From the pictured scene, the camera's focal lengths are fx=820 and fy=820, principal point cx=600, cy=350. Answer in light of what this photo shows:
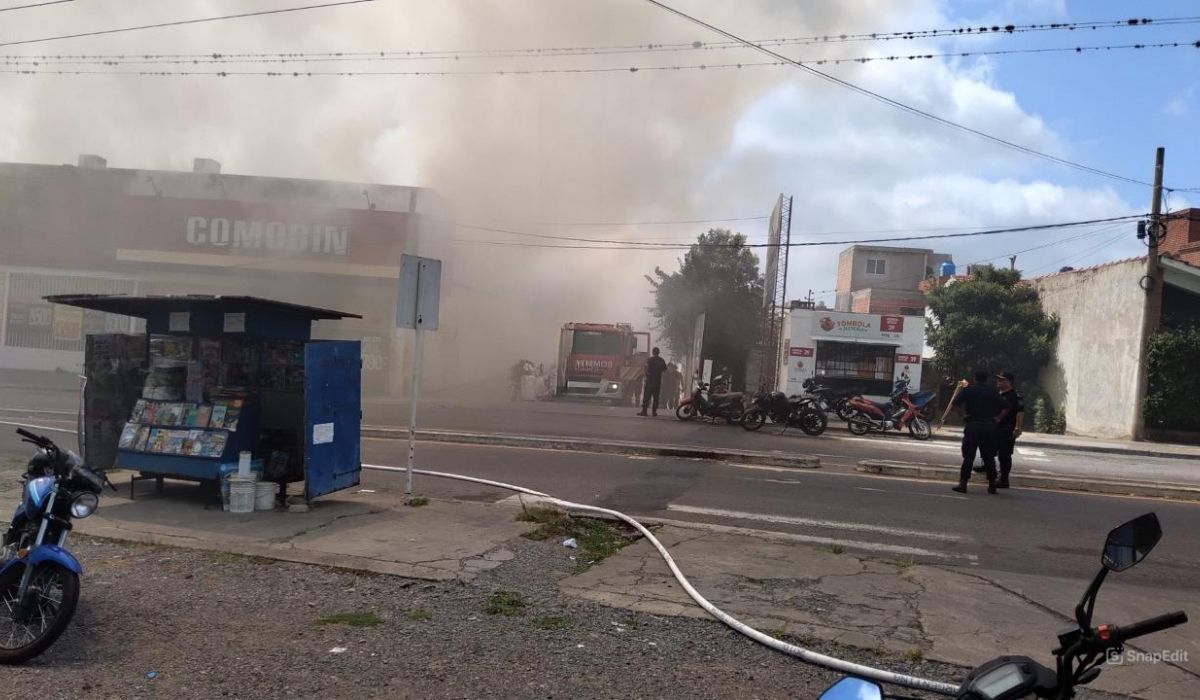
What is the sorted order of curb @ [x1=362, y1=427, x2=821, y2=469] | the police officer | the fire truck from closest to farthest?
the police officer → curb @ [x1=362, y1=427, x2=821, y2=469] → the fire truck

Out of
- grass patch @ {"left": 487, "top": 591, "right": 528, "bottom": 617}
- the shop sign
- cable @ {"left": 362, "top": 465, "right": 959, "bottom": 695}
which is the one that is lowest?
grass patch @ {"left": 487, "top": 591, "right": 528, "bottom": 617}

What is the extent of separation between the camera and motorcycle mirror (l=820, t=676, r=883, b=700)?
1.72 meters

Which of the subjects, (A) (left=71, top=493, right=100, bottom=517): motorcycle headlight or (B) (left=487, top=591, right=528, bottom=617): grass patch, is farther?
(B) (left=487, top=591, right=528, bottom=617): grass patch

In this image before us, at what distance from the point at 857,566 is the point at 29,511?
4917 mm

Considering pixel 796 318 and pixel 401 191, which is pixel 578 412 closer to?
pixel 796 318

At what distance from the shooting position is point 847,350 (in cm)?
2525

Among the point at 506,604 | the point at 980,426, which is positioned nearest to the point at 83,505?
the point at 506,604

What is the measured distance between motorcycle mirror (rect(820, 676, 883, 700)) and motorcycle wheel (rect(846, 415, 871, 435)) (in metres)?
15.7

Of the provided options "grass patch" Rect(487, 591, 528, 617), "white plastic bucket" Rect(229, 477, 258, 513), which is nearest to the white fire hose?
"grass patch" Rect(487, 591, 528, 617)

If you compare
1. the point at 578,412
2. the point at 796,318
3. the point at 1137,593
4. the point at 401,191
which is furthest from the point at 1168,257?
the point at 401,191

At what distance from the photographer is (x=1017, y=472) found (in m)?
11.4

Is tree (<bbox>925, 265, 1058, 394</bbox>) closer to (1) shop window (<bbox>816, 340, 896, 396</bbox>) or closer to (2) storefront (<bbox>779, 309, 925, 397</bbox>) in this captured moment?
(2) storefront (<bbox>779, 309, 925, 397</bbox>)

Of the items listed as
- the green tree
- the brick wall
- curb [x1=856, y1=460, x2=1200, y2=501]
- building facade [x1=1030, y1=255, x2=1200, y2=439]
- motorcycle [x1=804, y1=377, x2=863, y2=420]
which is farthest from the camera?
the brick wall

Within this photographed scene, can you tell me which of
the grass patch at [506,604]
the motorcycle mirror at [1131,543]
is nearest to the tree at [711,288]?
the grass patch at [506,604]
